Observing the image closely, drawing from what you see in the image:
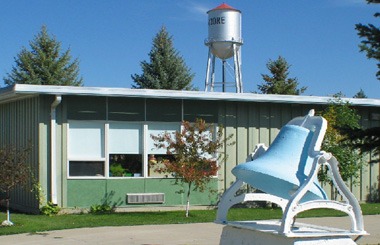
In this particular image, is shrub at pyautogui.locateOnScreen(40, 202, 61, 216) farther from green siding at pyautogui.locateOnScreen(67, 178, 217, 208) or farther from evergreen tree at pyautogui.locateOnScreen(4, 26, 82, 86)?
evergreen tree at pyautogui.locateOnScreen(4, 26, 82, 86)

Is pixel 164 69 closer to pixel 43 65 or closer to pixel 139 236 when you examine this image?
pixel 43 65

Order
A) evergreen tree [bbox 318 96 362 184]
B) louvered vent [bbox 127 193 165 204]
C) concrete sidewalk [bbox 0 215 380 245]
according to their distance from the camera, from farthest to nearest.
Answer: evergreen tree [bbox 318 96 362 184] → louvered vent [bbox 127 193 165 204] → concrete sidewalk [bbox 0 215 380 245]

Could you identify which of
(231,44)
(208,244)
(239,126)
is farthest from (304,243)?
(231,44)

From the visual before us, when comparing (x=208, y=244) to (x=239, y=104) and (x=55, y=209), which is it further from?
(x=239, y=104)

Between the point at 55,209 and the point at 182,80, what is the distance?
2962cm

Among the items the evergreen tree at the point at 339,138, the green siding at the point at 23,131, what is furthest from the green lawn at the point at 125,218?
the evergreen tree at the point at 339,138

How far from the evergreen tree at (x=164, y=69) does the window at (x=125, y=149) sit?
27.1 meters

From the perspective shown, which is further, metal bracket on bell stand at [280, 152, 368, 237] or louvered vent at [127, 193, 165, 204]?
louvered vent at [127, 193, 165, 204]

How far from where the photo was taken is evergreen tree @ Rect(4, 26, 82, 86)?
47469 mm

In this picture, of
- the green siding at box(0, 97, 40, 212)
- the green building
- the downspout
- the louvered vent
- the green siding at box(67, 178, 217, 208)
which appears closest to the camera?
the downspout

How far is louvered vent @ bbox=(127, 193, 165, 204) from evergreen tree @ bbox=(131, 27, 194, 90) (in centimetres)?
2728

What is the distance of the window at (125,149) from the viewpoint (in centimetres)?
1964

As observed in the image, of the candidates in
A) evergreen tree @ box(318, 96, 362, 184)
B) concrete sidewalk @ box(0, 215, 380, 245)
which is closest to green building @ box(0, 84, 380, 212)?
evergreen tree @ box(318, 96, 362, 184)

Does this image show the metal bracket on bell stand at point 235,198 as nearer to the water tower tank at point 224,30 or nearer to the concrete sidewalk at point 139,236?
the concrete sidewalk at point 139,236
